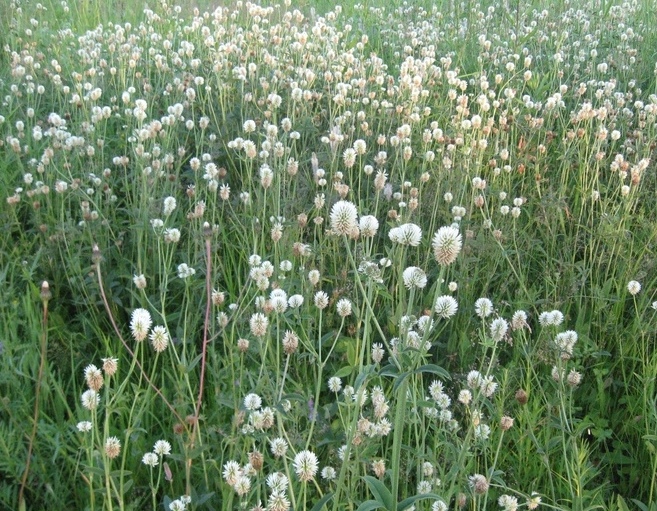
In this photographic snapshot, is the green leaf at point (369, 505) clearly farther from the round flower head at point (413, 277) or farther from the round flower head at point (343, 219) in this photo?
the round flower head at point (343, 219)

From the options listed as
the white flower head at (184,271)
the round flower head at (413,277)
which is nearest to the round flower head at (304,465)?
the round flower head at (413,277)

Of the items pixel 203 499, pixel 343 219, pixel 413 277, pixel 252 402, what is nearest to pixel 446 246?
pixel 413 277

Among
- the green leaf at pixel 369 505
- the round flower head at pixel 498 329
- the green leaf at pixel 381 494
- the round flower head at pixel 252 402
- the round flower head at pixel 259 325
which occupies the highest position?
the round flower head at pixel 498 329

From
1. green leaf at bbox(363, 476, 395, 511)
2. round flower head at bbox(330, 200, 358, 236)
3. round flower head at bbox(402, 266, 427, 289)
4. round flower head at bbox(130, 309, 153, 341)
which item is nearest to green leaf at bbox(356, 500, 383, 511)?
green leaf at bbox(363, 476, 395, 511)

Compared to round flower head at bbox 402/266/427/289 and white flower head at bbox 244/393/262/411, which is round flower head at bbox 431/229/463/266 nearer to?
round flower head at bbox 402/266/427/289

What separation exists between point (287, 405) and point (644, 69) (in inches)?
174

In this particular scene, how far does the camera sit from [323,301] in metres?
2.15

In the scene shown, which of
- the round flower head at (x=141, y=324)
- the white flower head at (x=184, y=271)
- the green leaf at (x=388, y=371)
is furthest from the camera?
the white flower head at (x=184, y=271)

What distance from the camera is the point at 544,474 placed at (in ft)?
7.32

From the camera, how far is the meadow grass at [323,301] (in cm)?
183

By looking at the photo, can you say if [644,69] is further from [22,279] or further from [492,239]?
[22,279]

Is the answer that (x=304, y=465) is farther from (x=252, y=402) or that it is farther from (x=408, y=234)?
(x=408, y=234)

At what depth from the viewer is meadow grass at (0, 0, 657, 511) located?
1.83m

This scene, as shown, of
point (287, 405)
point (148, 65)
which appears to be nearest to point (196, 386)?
point (287, 405)
